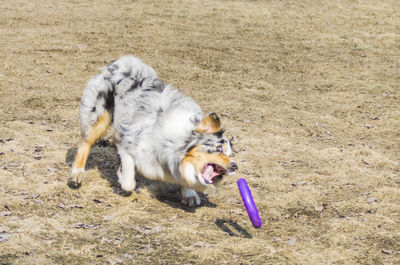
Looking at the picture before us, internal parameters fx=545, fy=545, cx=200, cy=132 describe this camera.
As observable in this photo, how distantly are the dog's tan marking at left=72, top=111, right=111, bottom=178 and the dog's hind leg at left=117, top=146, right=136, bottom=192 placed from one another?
611 millimetres

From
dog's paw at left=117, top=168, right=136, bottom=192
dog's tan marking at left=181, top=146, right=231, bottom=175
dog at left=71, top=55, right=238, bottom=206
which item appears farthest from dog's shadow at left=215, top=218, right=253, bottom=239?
dog's paw at left=117, top=168, right=136, bottom=192

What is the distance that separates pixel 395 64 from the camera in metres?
14.3

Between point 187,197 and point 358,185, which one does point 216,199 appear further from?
point 358,185

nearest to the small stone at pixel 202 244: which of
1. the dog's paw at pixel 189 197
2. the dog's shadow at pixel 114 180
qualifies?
the dog's shadow at pixel 114 180

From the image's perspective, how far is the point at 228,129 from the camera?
32.8 ft

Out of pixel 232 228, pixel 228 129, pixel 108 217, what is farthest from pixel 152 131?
pixel 228 129

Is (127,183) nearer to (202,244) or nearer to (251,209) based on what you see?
(202,244)

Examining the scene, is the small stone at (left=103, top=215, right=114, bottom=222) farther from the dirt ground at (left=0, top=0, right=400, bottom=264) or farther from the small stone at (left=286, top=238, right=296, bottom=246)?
the small stone at (left=286, top=238, right=296, bottom=246)

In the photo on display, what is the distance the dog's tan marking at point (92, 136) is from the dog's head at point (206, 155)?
1.73 metres

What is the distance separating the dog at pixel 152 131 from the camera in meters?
6.21

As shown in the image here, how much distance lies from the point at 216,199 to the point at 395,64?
895 cm

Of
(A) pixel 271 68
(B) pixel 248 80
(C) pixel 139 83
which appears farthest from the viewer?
(A) pixel 271 68

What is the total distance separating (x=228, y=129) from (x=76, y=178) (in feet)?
11.6

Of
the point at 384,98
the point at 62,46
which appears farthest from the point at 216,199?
the point at 62,46
